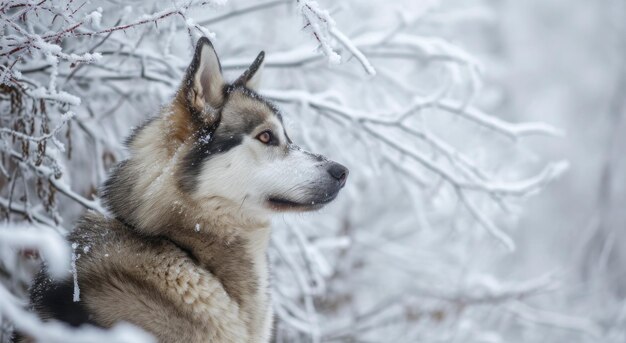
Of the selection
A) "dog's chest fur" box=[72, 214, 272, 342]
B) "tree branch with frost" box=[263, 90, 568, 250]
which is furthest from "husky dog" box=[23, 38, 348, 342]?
"tree branch with frost" box=[263, 90, 568, 250]

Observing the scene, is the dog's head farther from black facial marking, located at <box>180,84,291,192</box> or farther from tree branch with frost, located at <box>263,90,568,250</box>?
tree branch with frost, located at <box>263,90,568,250</box>

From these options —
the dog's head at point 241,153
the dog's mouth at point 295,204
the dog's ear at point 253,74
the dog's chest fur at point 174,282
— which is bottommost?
the dog's chest fur at point 174,282

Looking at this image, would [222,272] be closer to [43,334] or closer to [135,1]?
[43,334]

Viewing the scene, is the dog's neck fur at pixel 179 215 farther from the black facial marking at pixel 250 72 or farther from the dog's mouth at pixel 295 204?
the black facial marking at pixel 250 72

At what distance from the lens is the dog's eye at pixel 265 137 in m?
3.09

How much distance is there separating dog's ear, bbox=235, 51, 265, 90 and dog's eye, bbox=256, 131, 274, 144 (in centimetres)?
33

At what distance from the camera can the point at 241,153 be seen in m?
3.00

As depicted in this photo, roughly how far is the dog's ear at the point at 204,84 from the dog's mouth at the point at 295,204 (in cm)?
50

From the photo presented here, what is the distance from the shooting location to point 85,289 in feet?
8.38

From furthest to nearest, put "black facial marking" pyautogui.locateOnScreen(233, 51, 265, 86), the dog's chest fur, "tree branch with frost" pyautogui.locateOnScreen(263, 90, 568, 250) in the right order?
"tree branch with frost" pyautogui.locateOnScreen(263, 90, 568, 250) < "black facial marking" pyautogui.locateOnScreen(233, 51, 265, 86) < the dog's chest fur

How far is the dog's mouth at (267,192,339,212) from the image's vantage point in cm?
305

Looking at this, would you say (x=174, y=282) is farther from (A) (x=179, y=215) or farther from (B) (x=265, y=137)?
(B) (x=265, y=137)

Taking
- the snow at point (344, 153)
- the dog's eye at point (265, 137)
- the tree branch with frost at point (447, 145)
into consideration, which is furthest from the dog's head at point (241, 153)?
the tree branch with frost at point (447, 145)

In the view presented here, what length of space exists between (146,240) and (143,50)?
1388 millimetres
